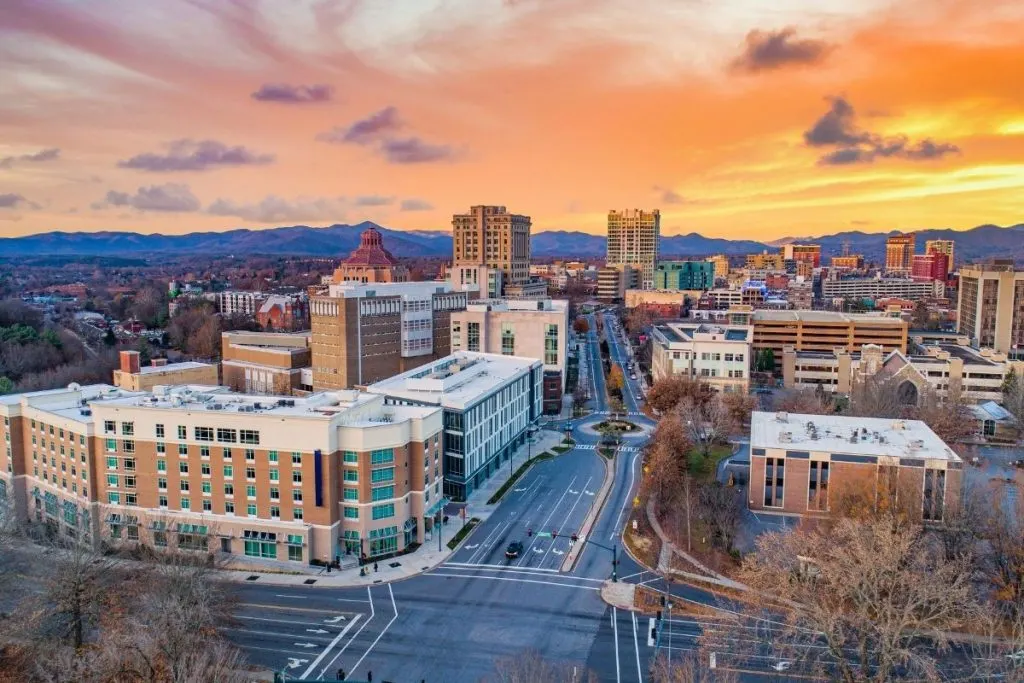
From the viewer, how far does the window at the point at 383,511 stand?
50531mm

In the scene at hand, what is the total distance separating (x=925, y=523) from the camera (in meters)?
50.0

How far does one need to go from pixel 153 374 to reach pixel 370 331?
26.3m

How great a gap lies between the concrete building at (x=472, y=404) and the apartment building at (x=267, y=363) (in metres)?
26.5

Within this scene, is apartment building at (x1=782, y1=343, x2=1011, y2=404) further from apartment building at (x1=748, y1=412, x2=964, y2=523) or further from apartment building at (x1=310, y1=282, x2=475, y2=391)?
apartment building at (x1=310, y1=282, x2=475, y2=391)

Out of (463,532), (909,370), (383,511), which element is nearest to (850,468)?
(463,532)

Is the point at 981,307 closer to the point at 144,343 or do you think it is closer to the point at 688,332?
the point at 688,332

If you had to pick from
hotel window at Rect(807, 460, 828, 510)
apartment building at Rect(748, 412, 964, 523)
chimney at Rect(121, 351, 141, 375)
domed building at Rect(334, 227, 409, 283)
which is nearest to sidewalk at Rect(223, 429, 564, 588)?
apartment building at Rect(748, 412, 964, 523)

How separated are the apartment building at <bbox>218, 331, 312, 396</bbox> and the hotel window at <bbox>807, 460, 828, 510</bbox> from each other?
6340 centimetres

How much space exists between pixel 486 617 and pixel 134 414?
2828 centimetres

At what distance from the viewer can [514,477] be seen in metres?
68.1

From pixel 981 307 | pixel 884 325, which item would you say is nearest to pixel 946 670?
pixel 884 325

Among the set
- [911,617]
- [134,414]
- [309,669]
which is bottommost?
[309,669]

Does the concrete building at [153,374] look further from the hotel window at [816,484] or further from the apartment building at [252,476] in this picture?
the hotel window at [816,484]

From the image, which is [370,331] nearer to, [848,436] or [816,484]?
[816,484]
